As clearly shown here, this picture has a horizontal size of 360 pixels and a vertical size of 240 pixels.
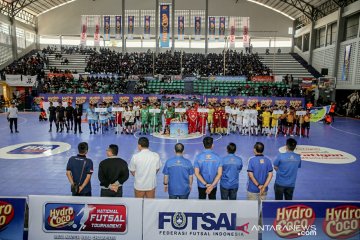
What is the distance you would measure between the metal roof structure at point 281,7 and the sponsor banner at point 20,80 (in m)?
11.4

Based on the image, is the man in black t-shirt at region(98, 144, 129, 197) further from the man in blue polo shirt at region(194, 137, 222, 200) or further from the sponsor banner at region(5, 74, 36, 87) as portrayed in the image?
the sponsor banner at region(5, 74, 36, 87)

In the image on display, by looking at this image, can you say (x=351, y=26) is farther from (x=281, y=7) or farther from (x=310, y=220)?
(x=310, y=220)

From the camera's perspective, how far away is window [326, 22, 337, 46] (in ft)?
113

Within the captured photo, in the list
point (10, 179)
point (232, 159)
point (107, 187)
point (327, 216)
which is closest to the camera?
point (327, 216)

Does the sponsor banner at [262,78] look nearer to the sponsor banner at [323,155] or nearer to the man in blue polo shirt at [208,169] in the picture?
the sponsor banner at [323,155]

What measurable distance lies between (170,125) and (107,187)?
1100cm

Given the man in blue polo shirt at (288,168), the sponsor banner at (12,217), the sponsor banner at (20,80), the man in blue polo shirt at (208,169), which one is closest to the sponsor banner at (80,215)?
the sponsor banner at (12,217)

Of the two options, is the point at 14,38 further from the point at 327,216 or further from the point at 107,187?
the point at 327,216

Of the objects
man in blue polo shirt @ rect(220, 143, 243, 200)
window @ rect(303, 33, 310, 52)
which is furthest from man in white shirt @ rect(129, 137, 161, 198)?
window @ rect(303, 33, 310, 52)

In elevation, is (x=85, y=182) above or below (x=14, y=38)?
below

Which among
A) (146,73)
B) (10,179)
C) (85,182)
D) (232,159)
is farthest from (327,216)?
(146,73)

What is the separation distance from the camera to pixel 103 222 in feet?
16.7

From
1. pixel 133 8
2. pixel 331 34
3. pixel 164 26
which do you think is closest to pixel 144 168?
pixel 164 26

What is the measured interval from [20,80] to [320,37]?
1601 inches
